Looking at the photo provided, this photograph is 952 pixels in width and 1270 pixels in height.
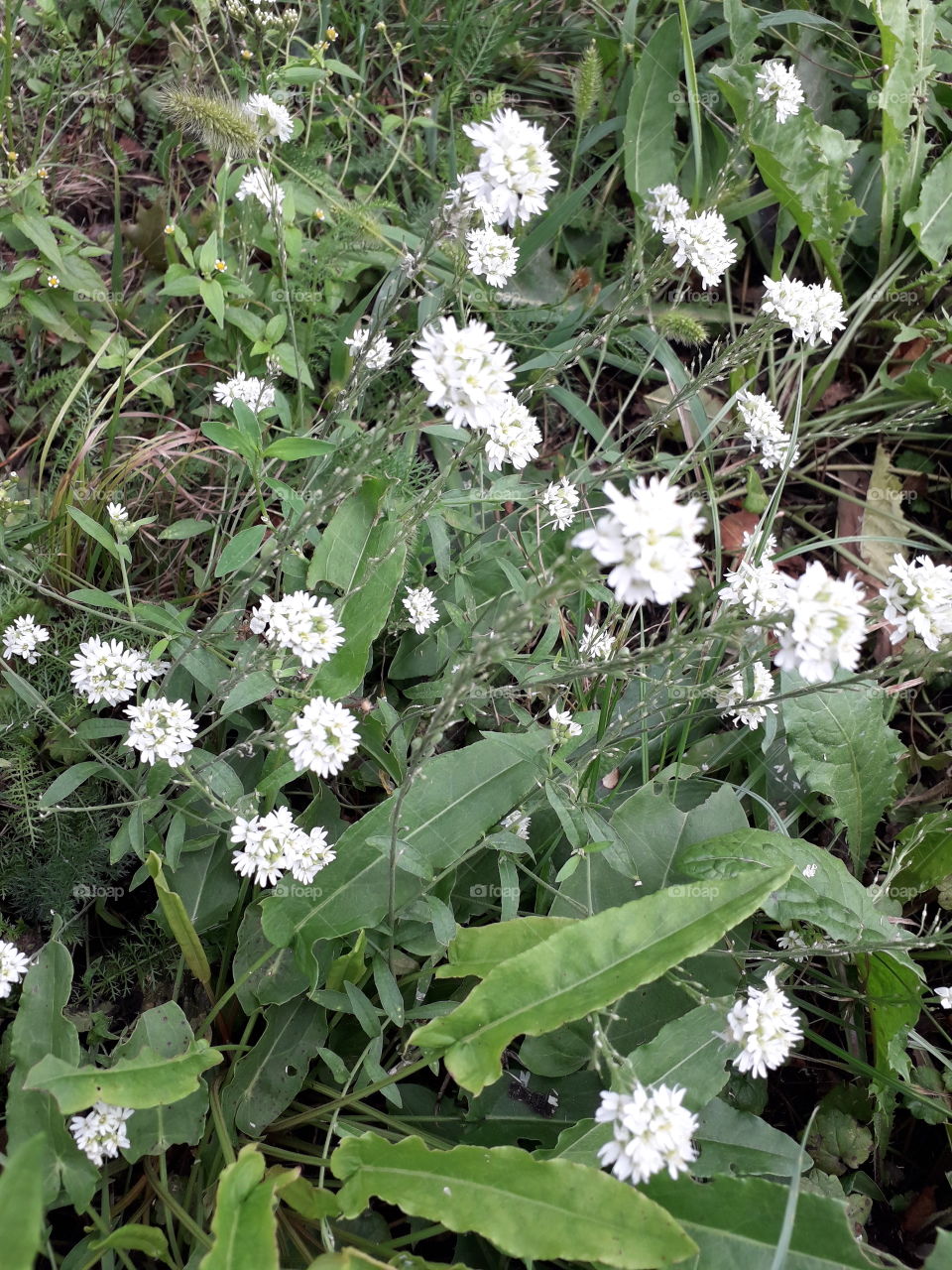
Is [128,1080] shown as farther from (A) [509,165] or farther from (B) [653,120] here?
(B) [653,120]

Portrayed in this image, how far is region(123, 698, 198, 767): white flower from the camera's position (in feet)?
8.00

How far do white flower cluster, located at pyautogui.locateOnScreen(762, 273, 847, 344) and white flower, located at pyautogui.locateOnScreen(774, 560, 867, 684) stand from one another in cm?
125

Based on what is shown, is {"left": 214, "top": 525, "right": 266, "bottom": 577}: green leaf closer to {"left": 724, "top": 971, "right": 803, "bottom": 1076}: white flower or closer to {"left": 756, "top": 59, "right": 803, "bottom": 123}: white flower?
{"left": 724, "top": 971, "right": 803, "bottom": 1076}: white flower

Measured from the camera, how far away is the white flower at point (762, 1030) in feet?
7.55

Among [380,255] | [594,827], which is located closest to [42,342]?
[380,255]

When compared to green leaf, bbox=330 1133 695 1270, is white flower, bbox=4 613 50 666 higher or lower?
higher

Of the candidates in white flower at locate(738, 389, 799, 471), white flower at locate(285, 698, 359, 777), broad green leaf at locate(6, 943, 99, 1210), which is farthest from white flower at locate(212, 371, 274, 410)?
broad green leaf at locate(6, 943, 99, 1210)

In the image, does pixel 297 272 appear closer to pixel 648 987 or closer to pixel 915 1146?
pixel 648 987

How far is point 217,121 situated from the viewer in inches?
119

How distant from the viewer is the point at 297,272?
3.79 metres

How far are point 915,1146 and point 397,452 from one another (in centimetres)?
288

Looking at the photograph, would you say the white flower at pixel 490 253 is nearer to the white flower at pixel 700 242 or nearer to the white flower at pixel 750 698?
the white flower at pixel 700 242

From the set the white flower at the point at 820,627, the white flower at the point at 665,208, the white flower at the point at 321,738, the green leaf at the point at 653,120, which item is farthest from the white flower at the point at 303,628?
the green leaf at the point at 653,120

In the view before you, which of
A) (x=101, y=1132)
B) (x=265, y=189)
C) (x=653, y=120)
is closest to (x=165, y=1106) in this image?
(x=101, y=1132)
